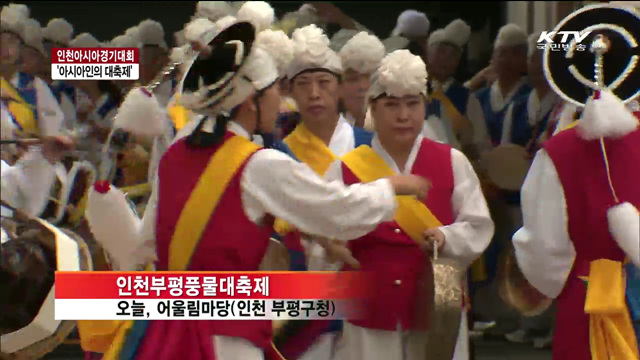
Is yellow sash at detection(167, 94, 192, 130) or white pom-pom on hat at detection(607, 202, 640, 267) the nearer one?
white pom-pom on hat at detection(607, 202, 640, 267)

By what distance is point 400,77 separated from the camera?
4367 mm

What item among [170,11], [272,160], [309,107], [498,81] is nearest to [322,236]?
[272,160]

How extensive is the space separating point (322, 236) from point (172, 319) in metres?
0.47

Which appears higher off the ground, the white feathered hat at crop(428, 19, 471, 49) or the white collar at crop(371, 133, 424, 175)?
the white feathered hat at crop(428, 19, 471, 49)

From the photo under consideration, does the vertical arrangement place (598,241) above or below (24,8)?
below

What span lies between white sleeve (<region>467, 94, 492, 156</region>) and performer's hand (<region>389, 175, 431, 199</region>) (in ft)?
9.86

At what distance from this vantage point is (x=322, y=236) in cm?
385

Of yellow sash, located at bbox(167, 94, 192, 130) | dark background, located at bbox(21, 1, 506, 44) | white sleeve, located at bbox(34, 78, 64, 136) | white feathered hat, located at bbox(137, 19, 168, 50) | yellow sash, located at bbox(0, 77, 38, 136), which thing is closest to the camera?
yellow sash, located at bbox(167, 94, 192, 130)

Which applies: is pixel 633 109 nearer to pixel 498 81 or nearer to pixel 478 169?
pixel 478 169

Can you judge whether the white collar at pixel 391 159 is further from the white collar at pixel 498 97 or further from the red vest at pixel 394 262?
the white collar at pixel 498 97

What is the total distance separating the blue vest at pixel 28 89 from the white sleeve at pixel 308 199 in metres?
2.87

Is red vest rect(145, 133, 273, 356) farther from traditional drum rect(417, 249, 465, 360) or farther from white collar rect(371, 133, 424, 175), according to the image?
white collar rect(371, 133, 424, 175)

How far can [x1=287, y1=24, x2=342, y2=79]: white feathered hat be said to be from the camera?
5016 mm

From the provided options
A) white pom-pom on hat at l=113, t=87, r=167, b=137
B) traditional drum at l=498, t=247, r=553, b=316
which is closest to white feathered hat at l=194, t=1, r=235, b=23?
traditional drum at l=498, t=247, r=553, b=316
